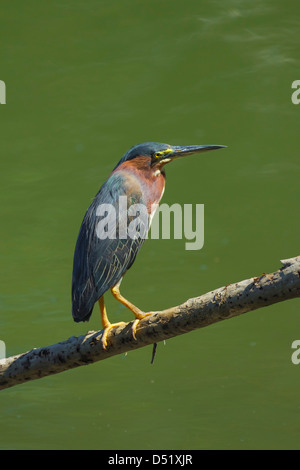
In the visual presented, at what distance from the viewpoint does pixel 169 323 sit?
2.64m

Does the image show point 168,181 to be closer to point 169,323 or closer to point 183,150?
point 183,150

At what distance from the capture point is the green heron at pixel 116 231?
10.3ft

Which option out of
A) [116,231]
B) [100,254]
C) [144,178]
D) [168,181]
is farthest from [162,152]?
[168,181]

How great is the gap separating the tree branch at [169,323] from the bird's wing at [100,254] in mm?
241

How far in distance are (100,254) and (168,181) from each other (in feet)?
9.16

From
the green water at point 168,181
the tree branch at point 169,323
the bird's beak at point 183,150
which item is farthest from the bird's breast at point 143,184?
the green water at point 168,181

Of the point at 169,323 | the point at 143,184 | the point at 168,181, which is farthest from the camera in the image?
the point at 168,181

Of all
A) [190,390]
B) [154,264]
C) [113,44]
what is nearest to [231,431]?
[190,390]

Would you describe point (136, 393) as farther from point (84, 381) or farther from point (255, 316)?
point (255, 316)

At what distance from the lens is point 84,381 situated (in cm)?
622

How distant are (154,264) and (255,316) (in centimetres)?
93

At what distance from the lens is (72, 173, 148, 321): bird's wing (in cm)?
313

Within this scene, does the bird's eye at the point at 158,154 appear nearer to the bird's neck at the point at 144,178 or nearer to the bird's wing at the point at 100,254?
the bird's neck at the point at 144,178

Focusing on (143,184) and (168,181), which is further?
(168,181)
